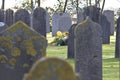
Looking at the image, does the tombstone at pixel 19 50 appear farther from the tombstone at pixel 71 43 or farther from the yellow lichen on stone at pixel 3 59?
the tombstone at pixel 71 43

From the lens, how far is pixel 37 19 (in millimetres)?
19297

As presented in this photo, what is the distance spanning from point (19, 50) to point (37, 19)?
13038 mm

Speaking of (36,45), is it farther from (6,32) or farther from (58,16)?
(58,16)

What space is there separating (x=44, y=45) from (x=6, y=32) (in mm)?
543

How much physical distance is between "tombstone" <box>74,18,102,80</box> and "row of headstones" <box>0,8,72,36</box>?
10226mm

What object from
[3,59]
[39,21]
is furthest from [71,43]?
[3,59]

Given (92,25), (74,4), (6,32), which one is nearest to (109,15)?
(74,4)

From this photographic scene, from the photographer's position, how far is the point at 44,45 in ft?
20.6

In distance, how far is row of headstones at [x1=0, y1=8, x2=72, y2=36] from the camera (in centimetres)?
1862

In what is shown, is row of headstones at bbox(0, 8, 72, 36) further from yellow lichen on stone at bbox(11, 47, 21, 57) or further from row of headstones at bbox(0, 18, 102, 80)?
yellow lichen on stone at bbox(11, 47, 21, 57)

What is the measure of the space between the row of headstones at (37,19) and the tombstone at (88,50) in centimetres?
1023

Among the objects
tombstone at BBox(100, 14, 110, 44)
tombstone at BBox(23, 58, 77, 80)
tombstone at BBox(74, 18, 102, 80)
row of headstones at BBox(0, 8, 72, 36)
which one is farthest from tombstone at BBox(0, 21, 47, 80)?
tombstone at BBox(100, 14, 110, 44)

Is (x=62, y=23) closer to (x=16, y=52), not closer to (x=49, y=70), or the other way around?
(x=16, y=52)

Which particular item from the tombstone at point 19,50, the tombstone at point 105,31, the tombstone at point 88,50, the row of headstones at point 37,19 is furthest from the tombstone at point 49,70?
the tombstone at point 105,31
